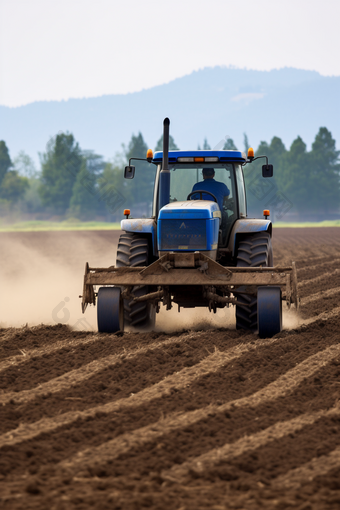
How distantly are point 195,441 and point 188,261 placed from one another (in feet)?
11.8

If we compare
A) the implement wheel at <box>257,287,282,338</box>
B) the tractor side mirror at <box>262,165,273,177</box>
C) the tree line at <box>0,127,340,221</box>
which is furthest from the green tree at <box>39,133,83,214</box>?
the implement wheel at <box>257,287,282,338</box>

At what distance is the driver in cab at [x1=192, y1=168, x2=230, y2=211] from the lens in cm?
879

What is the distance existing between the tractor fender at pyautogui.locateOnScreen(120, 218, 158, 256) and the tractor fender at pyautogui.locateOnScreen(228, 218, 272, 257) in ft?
3.41

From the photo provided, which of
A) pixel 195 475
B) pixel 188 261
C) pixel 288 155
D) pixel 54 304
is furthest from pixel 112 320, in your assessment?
pixel 288 155

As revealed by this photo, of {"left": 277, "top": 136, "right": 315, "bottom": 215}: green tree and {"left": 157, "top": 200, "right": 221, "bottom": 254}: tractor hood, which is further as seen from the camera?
{"left": 277, "top": 136, "right": 315, "bottom": 215}: green tree

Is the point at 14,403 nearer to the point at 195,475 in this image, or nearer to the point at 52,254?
the point at 195,475

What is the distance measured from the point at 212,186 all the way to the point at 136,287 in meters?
1.81

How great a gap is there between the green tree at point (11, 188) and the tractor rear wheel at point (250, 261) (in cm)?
7100

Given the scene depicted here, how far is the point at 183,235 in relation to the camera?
7.88 m

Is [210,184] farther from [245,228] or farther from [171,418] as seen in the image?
[171,418]

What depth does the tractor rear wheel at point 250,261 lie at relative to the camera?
794 centimetres

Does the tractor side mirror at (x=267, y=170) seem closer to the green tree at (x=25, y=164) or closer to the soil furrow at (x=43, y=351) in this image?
the soil furrow at (x=43, y=351)

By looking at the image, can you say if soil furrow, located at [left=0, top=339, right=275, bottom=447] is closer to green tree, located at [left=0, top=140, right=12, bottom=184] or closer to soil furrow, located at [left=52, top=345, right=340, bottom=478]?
soil furrow, located at [left=52, top=345, right=340, bottom=478]

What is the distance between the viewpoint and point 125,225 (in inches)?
343
